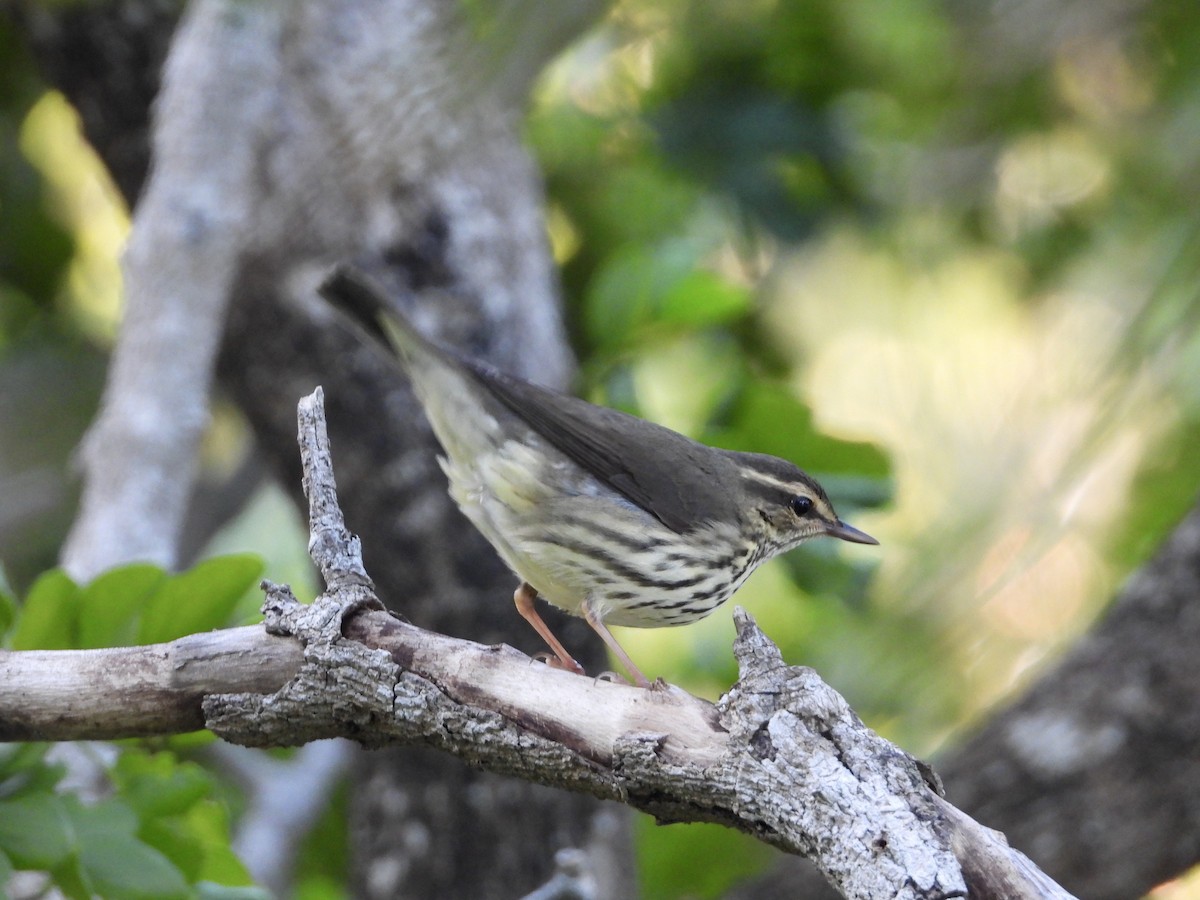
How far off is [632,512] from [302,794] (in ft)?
7.12

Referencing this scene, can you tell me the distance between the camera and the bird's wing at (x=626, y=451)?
3.54m

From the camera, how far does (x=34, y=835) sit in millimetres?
2305

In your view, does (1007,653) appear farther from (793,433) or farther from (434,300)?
(434,300)

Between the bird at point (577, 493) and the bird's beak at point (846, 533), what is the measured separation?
12 centimetres

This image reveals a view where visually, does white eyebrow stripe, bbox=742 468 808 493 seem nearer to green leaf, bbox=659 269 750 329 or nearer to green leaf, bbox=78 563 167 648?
green leaf, bbox=659 269 750 329

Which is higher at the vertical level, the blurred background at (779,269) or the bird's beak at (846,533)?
the blurred background at (779,269)

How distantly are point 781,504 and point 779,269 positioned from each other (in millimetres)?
2322

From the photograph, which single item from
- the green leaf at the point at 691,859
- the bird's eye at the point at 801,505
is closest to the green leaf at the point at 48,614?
the bird's eye at the point at 801,505

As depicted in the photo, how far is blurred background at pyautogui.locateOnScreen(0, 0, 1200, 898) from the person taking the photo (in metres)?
3.64

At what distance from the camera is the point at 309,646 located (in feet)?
7.20

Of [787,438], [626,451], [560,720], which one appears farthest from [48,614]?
[787,438]

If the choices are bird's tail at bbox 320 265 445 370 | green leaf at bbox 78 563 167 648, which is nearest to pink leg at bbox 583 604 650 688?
bird's tail at bbox 320 265 445 370

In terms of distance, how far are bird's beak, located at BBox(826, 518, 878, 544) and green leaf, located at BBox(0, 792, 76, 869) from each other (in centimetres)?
240

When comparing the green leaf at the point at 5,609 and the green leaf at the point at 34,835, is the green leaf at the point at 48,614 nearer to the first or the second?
the green leaf at the point at 5,609
